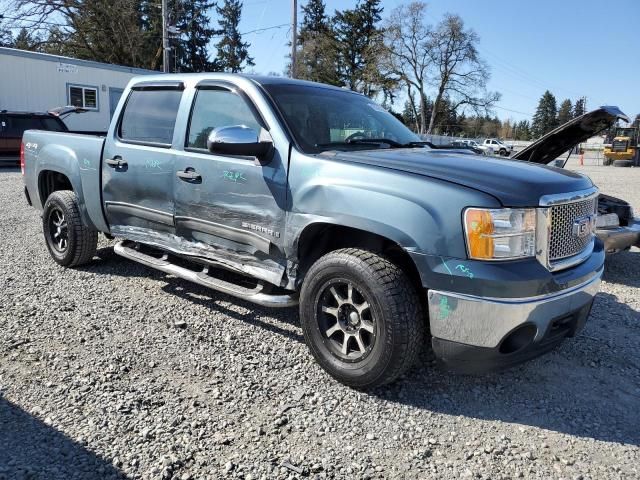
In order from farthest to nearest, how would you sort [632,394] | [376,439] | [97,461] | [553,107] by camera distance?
[553,107]
[632,394]
[376,439]
[97,461]

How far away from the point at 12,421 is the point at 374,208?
2230 millimetres

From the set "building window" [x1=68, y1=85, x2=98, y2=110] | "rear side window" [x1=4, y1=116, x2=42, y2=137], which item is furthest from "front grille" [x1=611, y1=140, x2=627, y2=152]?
"rear side window" [x1=4, y1=116, x2=42, y2=137]

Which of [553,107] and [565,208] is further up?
[553,107]

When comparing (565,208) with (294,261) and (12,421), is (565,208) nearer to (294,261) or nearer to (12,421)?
(294,261)

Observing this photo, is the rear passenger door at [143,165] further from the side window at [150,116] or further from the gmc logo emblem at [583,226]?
the gmc logo emblem at [583,226]

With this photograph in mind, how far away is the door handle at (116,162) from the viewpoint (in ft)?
14.8

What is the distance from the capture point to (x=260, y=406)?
298 cm

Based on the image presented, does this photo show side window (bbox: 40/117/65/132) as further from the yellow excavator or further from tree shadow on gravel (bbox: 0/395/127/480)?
the yellow excavator

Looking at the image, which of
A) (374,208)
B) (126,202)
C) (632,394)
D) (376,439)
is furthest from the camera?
(126,202)

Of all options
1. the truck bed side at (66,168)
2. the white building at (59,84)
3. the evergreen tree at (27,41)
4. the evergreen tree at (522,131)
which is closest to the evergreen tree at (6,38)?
the evergreen tree at (27,41)

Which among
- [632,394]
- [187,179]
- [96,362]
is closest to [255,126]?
[187,179]

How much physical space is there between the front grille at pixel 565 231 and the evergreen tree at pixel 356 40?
5601 centimetres

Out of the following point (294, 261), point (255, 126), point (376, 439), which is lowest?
point (376, 439)

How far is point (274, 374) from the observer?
334 cm
